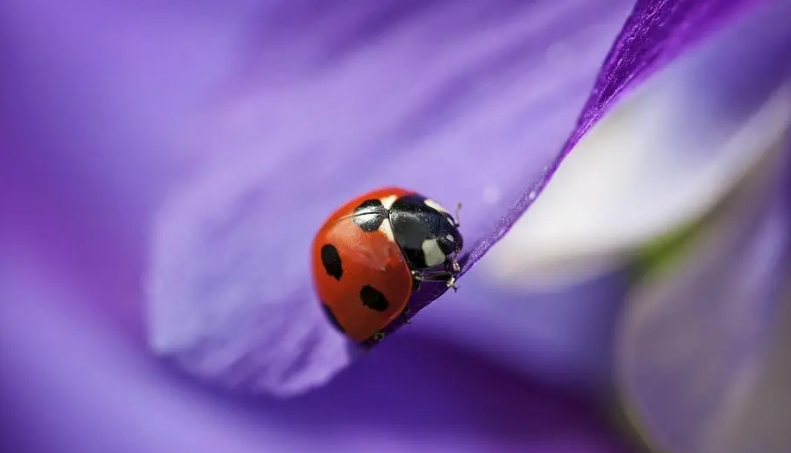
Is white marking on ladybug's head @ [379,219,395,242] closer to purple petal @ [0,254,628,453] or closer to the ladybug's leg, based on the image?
the ladybug's leg

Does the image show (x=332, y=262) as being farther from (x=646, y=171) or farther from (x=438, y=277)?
(x=646, y=171)

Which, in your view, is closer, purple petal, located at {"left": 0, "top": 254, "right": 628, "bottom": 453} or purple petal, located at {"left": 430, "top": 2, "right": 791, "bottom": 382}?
purple petal, located at {"left": 430, "top": 2, "right": 791, "bottom": 382}

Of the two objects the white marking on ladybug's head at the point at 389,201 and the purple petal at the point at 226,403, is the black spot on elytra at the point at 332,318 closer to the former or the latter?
the white marking on ladybug's head at the point at 389,201

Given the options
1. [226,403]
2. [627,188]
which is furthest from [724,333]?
[226,403]

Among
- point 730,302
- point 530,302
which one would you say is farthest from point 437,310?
point 730,302

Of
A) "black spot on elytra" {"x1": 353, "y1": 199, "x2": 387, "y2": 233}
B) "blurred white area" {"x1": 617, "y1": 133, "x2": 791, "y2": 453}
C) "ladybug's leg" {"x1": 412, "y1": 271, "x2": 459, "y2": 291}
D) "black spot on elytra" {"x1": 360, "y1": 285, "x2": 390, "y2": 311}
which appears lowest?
"blurred white area" {"x1": 617, "y1": 133, "x2": 791, "y2": 453}

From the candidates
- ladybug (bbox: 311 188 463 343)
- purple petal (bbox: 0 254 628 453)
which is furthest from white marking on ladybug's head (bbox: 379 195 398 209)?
purple petal (bbox: 0 254 628 453)

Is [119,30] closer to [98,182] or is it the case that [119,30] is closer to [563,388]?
[98,182]
